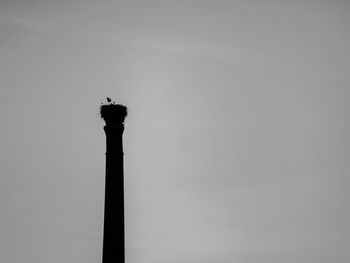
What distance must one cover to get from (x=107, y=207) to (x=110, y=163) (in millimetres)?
1534

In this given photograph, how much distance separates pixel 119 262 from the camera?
526 inches

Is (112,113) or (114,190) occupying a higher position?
(112,113)

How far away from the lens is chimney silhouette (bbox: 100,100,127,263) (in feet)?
44.1

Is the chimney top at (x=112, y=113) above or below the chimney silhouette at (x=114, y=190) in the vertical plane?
above

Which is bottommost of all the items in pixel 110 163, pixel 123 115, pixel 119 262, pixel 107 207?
pixel 119 262

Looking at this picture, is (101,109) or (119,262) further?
(101,109)

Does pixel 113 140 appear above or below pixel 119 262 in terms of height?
above

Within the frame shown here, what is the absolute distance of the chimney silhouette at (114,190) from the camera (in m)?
13.4

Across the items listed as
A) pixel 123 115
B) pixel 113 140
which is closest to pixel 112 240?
pixel 113 140

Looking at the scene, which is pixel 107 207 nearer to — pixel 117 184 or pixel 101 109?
pixel 117 184

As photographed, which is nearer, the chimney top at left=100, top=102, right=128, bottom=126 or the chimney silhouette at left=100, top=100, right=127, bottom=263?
the chimney silhouette at left=100, top=100, right=127, bottom=263

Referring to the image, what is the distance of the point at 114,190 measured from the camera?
14.0 m

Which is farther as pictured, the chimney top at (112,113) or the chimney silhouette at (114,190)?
the chimney top at (112,113)

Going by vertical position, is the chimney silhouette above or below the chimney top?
below
